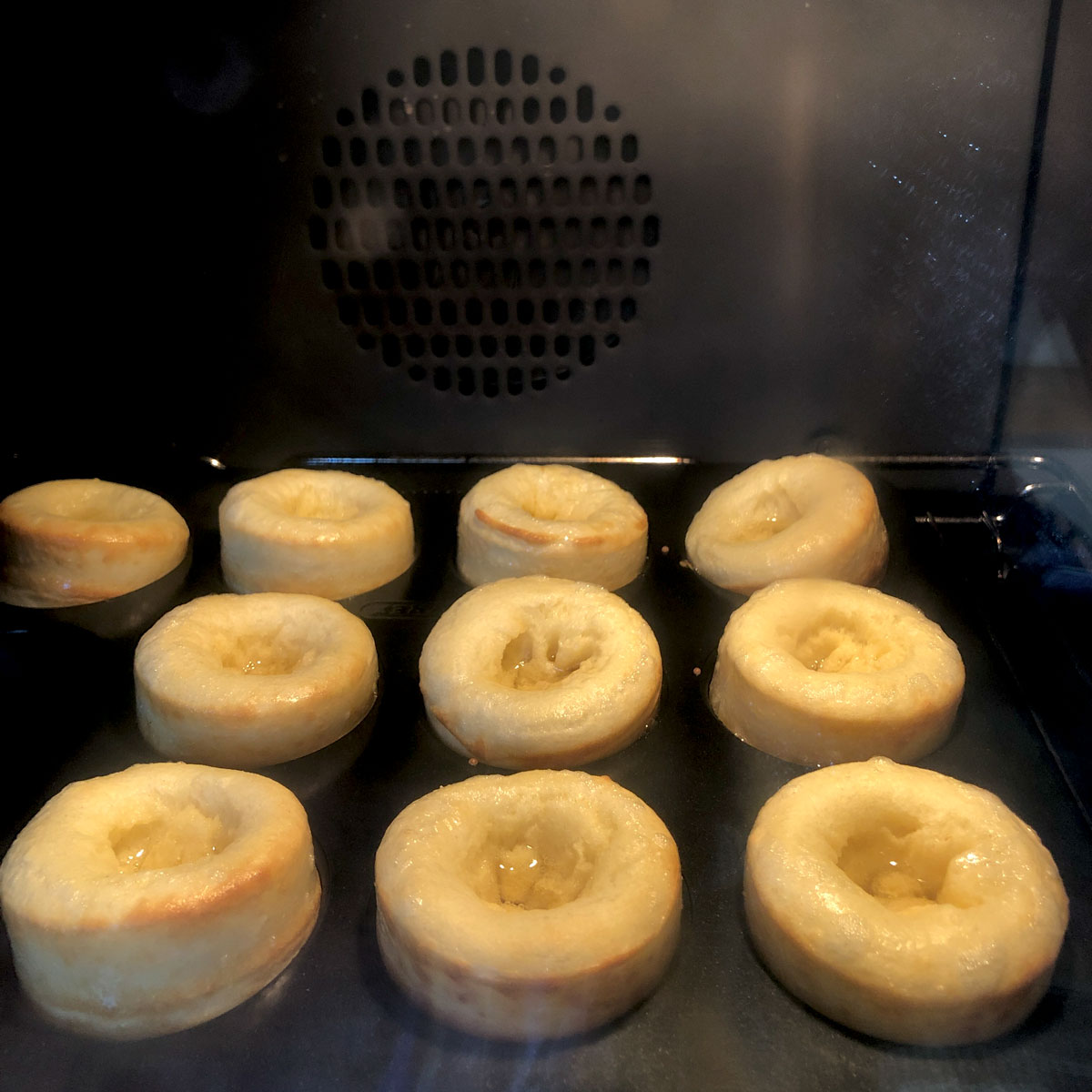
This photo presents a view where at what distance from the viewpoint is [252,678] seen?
167 cm

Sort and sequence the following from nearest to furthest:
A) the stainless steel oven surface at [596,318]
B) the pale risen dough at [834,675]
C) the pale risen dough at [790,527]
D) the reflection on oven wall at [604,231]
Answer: the pale risen dough at [834,675], the stainless steel oven surface at [596,318], the reflection on oven wall at [604,231], the pale risen dough at [790,527]

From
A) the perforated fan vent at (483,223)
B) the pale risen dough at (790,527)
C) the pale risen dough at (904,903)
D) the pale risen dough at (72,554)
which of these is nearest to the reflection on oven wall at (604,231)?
the perforated fan vent at (483,223)

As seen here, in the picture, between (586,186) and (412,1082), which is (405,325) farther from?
(412,1082)

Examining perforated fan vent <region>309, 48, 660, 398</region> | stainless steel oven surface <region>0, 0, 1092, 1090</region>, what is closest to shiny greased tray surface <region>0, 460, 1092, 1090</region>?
stainless steel oven surface <region>0, 0, 1092, 1090</region>

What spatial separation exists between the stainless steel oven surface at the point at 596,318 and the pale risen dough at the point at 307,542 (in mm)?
64

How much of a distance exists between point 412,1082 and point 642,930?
1.09 ft

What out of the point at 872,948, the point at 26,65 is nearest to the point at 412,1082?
the point at 872,948

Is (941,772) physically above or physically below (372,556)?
below

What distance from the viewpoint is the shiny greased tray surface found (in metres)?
1.20

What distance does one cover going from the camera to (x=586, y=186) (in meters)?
1.95

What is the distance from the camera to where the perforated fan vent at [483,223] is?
1.88 meters

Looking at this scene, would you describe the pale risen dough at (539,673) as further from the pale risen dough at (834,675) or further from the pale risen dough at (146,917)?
the pale risen dough at (146,917)

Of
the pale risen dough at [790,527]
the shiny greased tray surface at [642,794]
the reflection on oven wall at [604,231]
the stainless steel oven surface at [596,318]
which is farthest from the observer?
the pale risen dough at [790,527]

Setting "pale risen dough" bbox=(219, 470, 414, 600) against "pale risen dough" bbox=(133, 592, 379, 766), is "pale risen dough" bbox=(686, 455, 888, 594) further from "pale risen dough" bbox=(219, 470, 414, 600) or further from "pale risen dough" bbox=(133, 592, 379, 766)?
"pale risen dough" bbox=(133, 592, 379, 766)
